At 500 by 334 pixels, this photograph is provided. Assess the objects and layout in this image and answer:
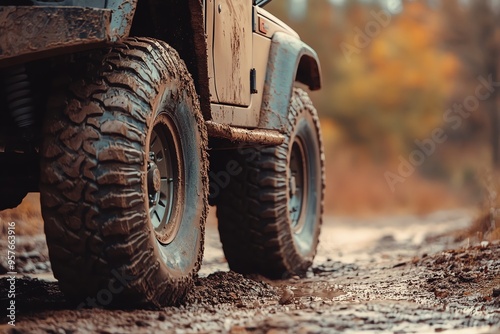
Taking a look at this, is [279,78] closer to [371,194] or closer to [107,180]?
[107,180]

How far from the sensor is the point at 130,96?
150 inches

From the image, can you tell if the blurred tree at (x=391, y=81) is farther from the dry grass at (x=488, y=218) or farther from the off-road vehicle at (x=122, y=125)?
the off-road vehicle at (x=122, y=125)

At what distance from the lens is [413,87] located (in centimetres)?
2883

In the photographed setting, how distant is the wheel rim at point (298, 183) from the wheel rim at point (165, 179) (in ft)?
8.35

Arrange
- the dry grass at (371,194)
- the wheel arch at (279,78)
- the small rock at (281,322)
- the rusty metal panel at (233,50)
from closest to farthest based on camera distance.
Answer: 1. the small rock at (281,322)
2. the rusty metal panel at (233,50)
3. the wheel arch at (279,78)
4. the dry grass at (371,194)

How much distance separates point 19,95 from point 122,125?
0.44 meters

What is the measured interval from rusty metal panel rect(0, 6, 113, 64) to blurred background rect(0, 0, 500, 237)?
23061mm

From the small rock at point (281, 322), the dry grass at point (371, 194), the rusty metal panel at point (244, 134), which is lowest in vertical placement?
the small rock at point (281, 322)

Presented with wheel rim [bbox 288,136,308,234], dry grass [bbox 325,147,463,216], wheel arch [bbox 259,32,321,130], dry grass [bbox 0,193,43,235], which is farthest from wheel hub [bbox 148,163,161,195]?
dry grass [bbox 325,147,463,216]

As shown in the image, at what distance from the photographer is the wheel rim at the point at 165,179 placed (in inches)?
166

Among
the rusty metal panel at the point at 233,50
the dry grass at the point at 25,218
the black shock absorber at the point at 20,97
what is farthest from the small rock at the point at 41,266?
the black shock absorber at the point at 20,97

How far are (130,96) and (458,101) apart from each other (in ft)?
97.0

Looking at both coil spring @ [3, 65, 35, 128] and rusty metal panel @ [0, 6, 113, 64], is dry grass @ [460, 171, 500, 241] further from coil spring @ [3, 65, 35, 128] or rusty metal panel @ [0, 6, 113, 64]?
rusty metal panel @ [0, 6, 113, 64]

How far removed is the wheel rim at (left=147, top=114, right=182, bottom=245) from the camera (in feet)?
13.9
